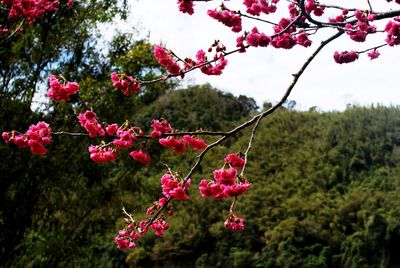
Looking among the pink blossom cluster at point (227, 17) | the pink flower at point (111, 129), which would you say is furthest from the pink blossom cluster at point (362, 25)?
the pink flower at point (111, 129)

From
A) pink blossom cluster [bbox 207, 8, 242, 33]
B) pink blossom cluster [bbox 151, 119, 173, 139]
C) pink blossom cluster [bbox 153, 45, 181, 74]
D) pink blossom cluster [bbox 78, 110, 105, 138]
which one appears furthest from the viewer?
pink blossom cluster [bbox 207, 8, 242, 33]

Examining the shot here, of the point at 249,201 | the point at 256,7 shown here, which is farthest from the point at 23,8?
the point at 249,201

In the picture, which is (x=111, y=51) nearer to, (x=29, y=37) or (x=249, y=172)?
(x=29, y=37)

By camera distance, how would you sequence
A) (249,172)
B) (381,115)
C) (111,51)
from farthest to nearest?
(381,115), (249,172), (111,51)

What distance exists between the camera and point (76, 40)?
8.18m

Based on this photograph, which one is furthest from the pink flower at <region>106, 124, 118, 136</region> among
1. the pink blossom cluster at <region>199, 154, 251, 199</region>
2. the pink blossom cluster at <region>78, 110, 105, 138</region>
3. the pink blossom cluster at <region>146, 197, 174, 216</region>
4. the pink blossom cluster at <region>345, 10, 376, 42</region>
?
the pink blossom cluster at <region>345, 10, 376, 42</region>

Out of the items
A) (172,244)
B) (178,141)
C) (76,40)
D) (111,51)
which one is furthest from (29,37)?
(172,244)

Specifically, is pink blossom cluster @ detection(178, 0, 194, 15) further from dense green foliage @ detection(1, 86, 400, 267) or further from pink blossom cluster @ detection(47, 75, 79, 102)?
dense green foliage @ detection(1, 86, 400, 267)

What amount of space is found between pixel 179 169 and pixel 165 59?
0.65m

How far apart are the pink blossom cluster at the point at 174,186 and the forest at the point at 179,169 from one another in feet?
1.15

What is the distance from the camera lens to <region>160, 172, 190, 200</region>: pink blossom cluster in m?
2.63

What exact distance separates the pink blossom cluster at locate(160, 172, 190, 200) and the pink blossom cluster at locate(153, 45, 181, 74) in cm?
62

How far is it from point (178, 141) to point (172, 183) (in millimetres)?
307

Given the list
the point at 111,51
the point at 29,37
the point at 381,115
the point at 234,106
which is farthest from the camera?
the point at 234,106
